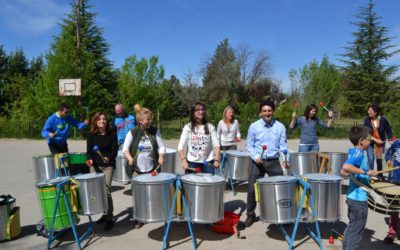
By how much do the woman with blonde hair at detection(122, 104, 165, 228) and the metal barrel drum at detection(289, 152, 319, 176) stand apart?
2.50 m

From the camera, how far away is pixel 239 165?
6.80 m

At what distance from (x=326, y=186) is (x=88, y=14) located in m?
25.5

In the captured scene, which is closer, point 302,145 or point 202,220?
point 202,220

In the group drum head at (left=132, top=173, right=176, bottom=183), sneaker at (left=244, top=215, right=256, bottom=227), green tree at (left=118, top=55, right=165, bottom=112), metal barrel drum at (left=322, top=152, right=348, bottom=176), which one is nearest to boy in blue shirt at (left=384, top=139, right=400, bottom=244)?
metal barrel drum at (left=322, top=152, right=348, bottom=176)

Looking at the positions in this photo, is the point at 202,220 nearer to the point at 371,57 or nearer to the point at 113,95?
the point at 113,95

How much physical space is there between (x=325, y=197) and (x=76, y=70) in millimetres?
20732

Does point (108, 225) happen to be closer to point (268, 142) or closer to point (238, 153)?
point (268, 142)

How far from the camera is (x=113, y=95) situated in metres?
28.0

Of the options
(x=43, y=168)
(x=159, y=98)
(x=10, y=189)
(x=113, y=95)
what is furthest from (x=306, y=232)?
(x=113, y=95)

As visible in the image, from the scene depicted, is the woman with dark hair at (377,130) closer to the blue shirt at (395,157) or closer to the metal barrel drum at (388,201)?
the blue shirt at (395,157)

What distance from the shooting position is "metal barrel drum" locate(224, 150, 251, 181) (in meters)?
6.76

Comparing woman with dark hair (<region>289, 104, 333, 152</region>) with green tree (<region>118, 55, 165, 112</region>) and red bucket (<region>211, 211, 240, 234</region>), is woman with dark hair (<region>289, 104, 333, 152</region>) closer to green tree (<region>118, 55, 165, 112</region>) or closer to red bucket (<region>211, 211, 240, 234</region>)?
red bucket (<region>211, 211, 240, 234</region>)

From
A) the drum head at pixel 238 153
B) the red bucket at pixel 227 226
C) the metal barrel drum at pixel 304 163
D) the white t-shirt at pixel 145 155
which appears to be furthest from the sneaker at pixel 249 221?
the drum head at pixel 238 153

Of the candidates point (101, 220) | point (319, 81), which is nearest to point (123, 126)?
point (101, 220)
